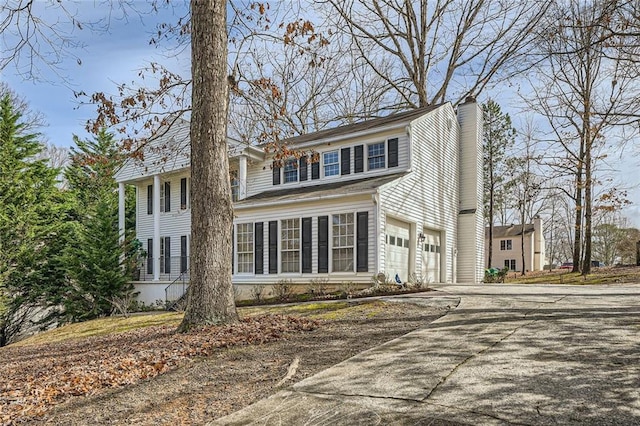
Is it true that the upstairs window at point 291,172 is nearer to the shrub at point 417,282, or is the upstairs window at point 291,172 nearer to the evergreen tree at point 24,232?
the shrub at point 417,282

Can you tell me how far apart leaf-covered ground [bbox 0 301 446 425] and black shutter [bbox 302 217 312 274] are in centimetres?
662

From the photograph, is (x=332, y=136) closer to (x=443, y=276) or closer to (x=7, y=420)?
(x=443, y=276)

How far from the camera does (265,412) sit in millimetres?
4180

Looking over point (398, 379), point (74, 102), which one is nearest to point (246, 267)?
point (74, 102)

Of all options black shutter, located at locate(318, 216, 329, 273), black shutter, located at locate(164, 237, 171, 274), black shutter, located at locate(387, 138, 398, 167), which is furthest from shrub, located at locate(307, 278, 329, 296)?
black shutter, located at locate(164, 237, 171, 274)

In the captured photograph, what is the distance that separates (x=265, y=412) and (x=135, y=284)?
61.4 feet

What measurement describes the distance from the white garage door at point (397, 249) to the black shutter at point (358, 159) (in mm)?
2493

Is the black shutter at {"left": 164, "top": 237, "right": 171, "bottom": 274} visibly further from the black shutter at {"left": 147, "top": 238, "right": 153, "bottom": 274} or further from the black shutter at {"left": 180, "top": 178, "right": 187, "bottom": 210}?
the black shutter at {"left": 180, "top": 178, "right": 187, "bottom": 210}

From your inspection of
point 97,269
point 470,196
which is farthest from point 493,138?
point 97,269

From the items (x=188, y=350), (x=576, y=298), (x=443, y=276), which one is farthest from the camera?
(x=443, y=276)

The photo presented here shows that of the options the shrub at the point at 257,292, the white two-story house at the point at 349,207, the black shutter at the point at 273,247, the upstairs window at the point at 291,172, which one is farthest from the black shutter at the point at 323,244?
the upstairs window at the point at 291,172

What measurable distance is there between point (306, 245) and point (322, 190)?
1.98 metres

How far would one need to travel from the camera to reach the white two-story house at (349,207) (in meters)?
14.7

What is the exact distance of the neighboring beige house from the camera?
51.9 m
